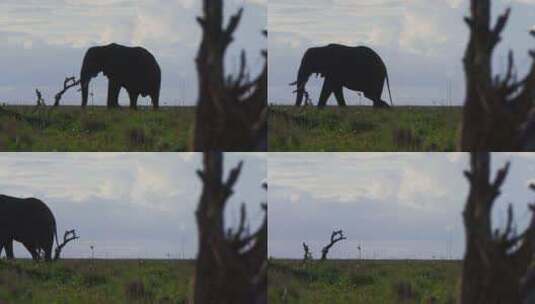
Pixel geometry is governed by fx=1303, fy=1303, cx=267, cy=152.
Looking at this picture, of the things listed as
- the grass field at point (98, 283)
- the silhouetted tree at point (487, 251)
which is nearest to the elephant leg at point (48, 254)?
the grass field at point (98, 283)

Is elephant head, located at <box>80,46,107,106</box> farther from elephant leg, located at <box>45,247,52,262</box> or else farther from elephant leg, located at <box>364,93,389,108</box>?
elephant leg, located at <box>364,93,389,108</box>

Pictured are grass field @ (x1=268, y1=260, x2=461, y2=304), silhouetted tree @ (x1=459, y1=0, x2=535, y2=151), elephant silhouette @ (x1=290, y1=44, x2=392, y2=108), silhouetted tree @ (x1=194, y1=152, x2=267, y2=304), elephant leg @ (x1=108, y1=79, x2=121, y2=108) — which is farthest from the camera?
elephant leg @ (x1=108, y1=79, x2=121, y2=108)

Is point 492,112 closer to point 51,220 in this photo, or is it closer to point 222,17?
point 222,17

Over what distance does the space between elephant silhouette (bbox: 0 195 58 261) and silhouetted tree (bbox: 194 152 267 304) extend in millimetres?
9213

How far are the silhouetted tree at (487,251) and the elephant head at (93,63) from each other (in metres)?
9.78

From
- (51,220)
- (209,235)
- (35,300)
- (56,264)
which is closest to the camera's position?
(209,235)

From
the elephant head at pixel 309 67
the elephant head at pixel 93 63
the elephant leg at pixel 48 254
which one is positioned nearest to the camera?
the elephant head at pixel 309 67

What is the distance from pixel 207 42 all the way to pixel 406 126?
3692 mm

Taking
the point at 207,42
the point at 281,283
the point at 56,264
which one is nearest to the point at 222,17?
the point at 207,42

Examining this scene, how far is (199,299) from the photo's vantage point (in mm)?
12898

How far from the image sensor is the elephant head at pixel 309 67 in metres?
18.0

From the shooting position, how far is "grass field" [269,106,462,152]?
14.5m

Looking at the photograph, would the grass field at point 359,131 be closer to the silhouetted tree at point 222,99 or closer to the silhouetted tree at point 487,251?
the silhouetted tree at point 222,99

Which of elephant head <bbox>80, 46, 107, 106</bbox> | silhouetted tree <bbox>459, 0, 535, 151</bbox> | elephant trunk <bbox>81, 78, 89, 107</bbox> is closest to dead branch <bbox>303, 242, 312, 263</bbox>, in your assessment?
silhouetted tree <bbox>459, 0, 535, 151</bbox>
